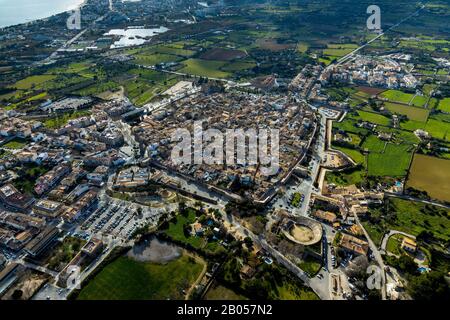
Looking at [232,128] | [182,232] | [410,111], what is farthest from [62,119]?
[410,111]

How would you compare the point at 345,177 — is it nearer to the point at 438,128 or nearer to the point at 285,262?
the point at 285,262

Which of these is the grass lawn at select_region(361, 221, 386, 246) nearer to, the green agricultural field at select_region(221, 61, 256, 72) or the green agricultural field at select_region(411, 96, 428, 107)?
the green agricultural field at select_region(411, 96, 428, 107)

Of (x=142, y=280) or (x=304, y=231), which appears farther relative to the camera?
(x=304, y=231)

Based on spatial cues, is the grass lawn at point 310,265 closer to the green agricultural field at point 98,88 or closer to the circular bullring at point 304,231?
the circular bullring at point 304,231

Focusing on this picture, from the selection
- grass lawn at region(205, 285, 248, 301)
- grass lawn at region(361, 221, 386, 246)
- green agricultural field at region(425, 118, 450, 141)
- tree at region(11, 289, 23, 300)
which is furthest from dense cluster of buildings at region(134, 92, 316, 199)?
tree at region(11, 289, 23, 300)

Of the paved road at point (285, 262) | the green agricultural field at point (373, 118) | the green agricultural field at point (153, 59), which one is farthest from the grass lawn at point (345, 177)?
the green agricultural field at point (153, 59)

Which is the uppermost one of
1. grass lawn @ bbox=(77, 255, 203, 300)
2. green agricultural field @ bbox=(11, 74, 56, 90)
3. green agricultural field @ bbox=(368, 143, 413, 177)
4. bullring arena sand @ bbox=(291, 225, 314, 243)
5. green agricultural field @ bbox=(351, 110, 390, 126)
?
green agricultural field @ bbox=(11, 74, 56, 90)
